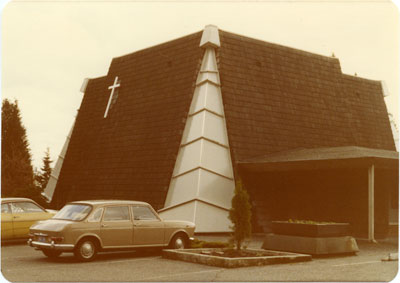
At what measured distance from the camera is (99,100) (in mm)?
30609

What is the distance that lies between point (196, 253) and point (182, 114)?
10.9 metres

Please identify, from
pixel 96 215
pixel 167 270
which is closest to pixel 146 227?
pixel 96 215

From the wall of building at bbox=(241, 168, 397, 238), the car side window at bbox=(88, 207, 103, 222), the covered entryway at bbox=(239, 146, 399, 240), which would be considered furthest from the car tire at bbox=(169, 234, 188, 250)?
the wall of building at bbox=(241, 168, 397, 238)

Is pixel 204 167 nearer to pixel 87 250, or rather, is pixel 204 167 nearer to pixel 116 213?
pixel 116 213

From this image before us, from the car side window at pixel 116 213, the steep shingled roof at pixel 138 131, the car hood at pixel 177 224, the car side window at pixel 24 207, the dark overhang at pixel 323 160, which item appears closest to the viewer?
the car side window at pixel 116 213

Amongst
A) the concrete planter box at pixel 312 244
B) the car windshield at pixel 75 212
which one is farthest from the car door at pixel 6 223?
the concrete planter box at pixel 312 244

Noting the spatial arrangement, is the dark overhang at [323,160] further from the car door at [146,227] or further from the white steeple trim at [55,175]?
the white steeple trim at [55,175]

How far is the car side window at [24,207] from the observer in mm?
16820

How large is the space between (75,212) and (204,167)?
9.73 m

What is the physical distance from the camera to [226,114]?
23.2m

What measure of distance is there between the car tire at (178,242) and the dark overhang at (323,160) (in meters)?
6.42

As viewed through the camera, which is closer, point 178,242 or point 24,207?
point 178,242

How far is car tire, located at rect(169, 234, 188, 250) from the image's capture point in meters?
14.3

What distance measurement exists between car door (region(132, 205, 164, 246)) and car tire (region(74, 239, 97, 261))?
3.56 ft
